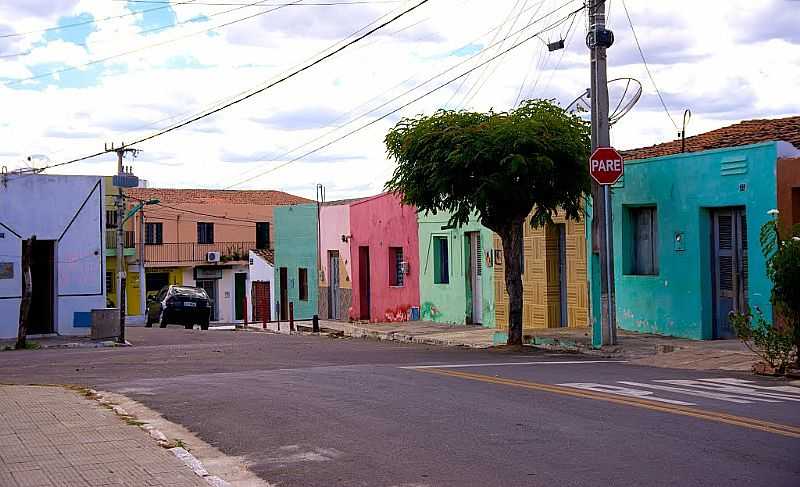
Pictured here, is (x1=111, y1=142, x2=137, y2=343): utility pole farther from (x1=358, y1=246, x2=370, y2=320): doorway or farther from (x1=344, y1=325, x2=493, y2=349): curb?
(x1=358, y1=246, x2=370, y2=320): doorway

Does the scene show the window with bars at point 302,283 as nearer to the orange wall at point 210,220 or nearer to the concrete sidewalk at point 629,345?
the concrete sidewalk at point 629,345

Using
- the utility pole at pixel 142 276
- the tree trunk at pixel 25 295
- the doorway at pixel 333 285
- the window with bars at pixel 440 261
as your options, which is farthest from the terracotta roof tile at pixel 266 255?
the tree trunk at pixel 25 295

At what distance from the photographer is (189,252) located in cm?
6469

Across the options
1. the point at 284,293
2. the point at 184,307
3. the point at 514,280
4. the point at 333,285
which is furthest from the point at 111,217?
the point at 514,280

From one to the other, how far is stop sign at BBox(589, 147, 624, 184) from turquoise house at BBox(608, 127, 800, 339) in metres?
2.08

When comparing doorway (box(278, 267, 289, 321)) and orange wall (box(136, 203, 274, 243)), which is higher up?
orange wall (box(136, 203, 274, 243))

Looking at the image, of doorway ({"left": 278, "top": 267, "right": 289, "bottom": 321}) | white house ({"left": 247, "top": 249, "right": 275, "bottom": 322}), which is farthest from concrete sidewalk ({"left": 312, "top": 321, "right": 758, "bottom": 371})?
white house ({"left": 247, "top": 249, "right": 275, "bottom": 322})

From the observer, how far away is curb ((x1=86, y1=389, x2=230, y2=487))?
796 centimetres

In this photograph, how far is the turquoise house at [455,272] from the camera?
90.1ft

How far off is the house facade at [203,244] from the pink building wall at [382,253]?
92.0 ft

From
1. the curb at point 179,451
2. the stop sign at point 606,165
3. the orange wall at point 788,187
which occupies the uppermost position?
the stop sign at point 606,165

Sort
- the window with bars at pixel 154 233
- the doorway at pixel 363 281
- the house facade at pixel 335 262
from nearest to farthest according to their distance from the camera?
the doorway at pixel 363 281 → the house facade at pixel 335 262 → the window with bars at pixel 154 233

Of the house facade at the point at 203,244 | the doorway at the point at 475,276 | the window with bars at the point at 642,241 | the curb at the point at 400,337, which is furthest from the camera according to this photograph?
the house facade at the point at 203,244

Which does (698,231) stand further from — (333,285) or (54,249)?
(333,285)
